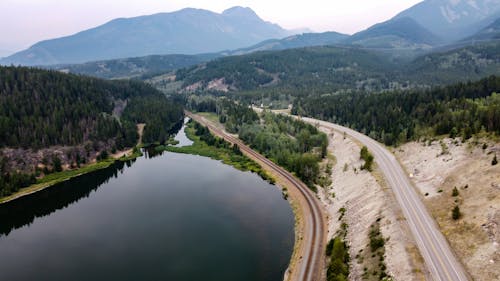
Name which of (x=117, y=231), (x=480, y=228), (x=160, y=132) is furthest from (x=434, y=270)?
(x=160, y=132)

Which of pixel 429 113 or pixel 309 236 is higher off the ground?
pixel 429 113

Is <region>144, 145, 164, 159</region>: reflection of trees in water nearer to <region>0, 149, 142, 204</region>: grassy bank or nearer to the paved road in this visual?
<region>0, 149, 142, 204</region>: grassy bank

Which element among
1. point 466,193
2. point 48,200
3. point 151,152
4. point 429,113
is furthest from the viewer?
point 151,152

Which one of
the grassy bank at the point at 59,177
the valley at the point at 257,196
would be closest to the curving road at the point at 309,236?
the valley at the point at 257,196

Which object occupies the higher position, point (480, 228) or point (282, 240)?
point (480, 228)

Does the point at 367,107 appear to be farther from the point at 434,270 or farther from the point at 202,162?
the point at 434,270

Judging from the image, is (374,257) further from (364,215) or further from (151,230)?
(151,230)

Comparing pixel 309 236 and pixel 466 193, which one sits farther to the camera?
pixel 309 236

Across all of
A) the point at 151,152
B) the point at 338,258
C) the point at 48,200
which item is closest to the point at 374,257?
the point at 338,258
